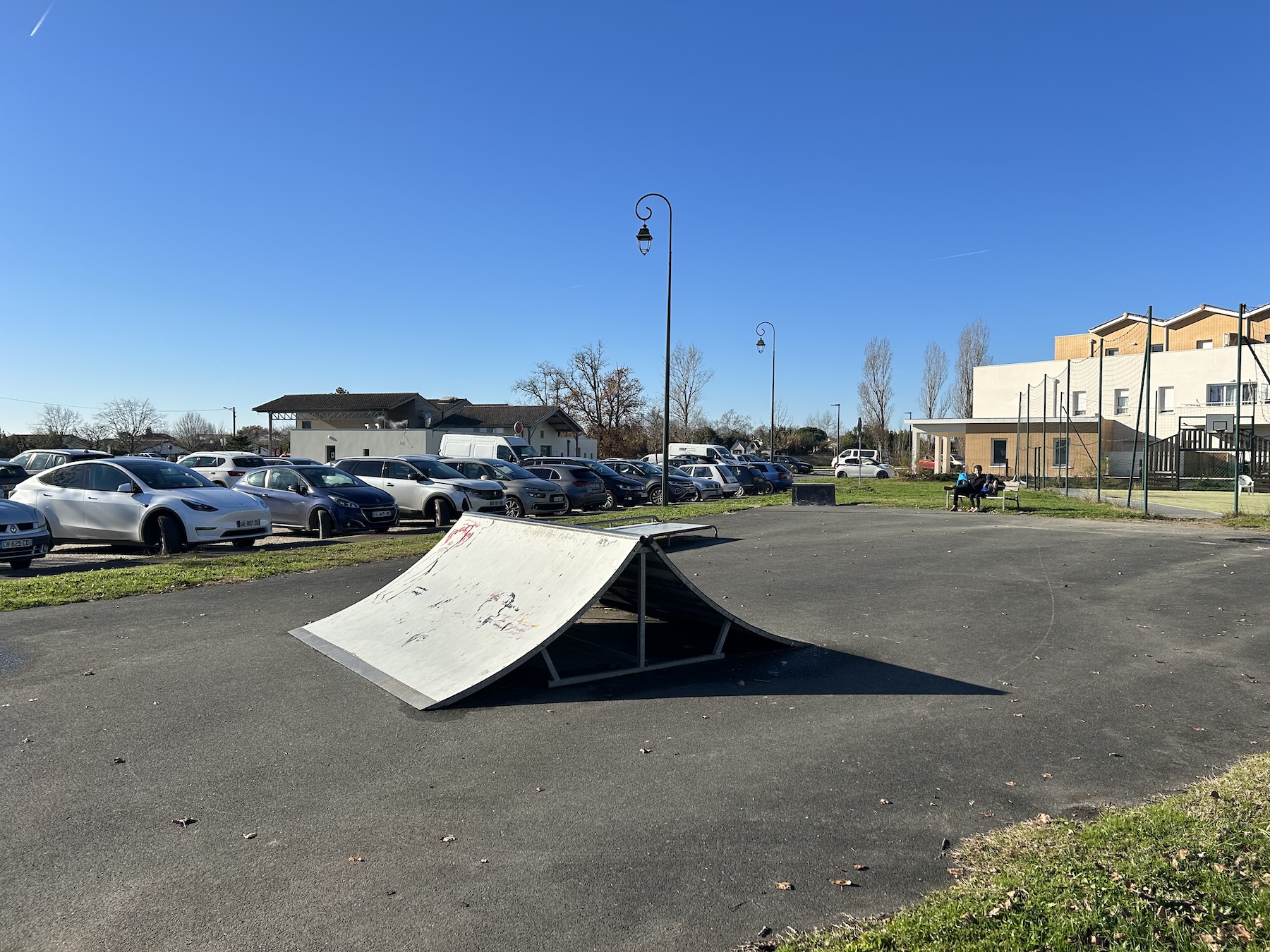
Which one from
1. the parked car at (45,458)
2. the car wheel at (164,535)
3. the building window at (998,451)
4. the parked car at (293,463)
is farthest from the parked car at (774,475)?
the car wheel at (164,535)

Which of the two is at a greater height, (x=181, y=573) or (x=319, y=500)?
(x=319, y=500)

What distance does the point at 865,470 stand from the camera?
5847 cm

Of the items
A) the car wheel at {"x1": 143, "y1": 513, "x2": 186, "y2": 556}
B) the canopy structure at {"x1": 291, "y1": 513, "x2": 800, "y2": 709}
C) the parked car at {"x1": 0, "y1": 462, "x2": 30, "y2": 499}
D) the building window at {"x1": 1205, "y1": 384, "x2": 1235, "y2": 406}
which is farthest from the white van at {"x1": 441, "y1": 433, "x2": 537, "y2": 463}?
the building window at {"x1": 1205, "y1": 384, "x2": 1235, "y2": 406}

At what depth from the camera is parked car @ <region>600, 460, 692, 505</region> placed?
29.5 metres

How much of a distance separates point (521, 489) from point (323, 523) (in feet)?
19.1

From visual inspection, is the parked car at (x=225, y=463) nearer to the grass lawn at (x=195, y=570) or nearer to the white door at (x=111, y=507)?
the grass lawn at (x=195, y=570)

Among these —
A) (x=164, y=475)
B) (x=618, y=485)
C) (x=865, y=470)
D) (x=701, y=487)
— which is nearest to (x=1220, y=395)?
(x=865, y=470)

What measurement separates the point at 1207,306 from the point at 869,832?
65.6 meters

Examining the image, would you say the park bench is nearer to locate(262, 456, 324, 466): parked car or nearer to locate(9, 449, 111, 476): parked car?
locate(262, 456, 324, 466): parked car

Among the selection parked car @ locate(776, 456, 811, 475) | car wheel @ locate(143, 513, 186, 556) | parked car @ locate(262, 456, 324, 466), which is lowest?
car wheel @ locate(143, 513, 186, 556)

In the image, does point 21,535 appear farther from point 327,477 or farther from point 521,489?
point 521,489

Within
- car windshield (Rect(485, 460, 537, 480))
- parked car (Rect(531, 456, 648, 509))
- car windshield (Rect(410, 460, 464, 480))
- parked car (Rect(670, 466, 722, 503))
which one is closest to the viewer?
car windshield (Rect(410, 460, 464, 480))

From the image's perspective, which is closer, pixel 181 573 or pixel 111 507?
pixel 181 573

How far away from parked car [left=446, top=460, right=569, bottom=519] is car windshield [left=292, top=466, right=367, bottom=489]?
3411mm
